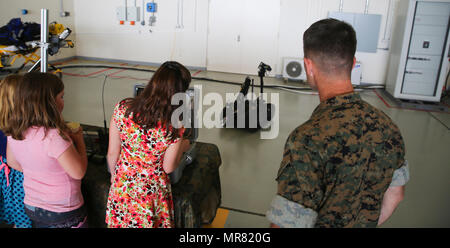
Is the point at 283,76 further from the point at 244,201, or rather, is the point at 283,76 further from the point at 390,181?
the point at 390,181

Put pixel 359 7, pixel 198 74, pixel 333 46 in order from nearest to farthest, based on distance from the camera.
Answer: pixel 333 46, pixel 359 7, pixel 198 74

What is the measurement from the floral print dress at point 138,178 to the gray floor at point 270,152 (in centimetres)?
117

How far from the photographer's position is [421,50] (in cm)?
698

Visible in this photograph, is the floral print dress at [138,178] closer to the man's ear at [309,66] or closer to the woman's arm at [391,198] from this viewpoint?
the man's ear at [309,66]

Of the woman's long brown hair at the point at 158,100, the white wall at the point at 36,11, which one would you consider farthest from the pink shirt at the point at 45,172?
the white wall at the point at 36,11

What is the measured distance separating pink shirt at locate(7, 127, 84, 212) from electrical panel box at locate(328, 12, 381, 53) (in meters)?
7.78

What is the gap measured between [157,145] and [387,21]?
8.15m

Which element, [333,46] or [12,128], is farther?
[12,128]

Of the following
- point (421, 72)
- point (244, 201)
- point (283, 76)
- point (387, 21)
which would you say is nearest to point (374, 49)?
point (387, 21)

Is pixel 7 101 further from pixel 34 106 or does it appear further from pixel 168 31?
pixel 168 31

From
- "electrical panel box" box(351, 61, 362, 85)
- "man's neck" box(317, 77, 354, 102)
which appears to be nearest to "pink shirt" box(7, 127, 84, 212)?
"man's neck" box(317, 77, 354, 102)

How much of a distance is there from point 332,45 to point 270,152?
10.6 ft

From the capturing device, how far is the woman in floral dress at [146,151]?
1540 millimetres

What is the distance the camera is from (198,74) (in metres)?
8.94
